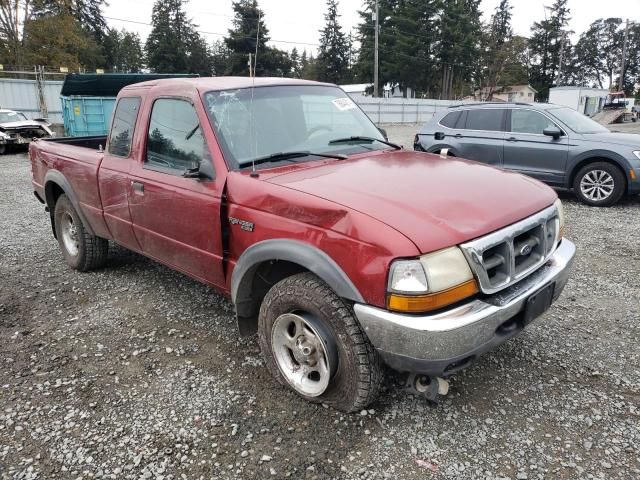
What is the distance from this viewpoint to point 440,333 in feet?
7.17

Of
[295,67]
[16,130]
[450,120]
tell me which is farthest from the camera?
[295,67]

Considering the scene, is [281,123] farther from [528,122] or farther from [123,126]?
[528,122]

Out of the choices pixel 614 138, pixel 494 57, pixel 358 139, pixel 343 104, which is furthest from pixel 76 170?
pixel 494 57

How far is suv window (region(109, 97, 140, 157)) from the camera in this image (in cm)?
389

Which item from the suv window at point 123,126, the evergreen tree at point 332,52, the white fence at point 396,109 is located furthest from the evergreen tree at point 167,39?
the suv window at point 123,126

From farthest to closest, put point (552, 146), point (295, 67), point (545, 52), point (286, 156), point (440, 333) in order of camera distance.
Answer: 1. point (545, 52)
2. point (295, 67)
3. point (552, 146)
4. point (286, 156)
5. point (440, 333)

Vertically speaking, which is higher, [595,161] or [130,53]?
[130,53]

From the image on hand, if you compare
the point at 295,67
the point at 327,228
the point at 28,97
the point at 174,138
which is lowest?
the point at 327,228

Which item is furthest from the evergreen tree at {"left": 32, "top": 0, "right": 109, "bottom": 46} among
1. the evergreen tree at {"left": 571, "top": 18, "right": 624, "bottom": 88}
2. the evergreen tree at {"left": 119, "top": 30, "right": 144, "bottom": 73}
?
the evergreen tree at {"left": 571, "top": 18, "right": 624, "bottom": 88}

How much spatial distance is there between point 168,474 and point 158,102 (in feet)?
8.63

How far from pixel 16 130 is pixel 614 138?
1726 cm

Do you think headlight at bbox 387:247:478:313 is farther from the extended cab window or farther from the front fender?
the extended cab window

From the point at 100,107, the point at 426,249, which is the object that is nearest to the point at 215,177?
the point at 426,249

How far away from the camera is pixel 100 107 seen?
17531 mm
